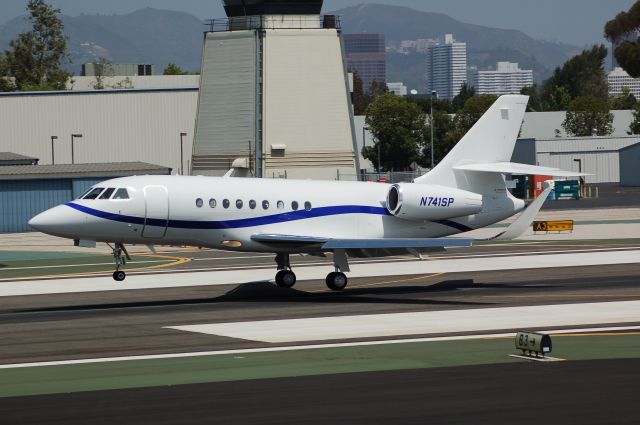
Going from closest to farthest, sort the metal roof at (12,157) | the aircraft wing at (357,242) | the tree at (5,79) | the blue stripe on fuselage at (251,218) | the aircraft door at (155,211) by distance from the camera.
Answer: the blue stripe on fuselage at (251,218)
the aircraft door at (155,211)
the aircraft wing at (357,242)
the metal roof at (12,157)
the tree at (5,79)

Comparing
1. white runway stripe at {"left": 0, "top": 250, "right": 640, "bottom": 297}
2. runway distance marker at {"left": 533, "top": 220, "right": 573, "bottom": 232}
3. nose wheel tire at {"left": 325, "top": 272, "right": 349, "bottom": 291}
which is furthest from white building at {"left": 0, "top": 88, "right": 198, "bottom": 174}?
nose wheel tire at {"left": 325, "top": 272, "right": 349, "bottom": 291}

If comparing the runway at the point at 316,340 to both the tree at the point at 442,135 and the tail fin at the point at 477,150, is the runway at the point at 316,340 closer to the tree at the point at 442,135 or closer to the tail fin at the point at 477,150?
the tail fin at the point at 477,150

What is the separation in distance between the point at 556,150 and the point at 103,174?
6348 centimetres

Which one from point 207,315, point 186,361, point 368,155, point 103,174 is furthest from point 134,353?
point 368,155

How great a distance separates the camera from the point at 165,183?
111 ft

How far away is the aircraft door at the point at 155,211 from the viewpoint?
1309 inches

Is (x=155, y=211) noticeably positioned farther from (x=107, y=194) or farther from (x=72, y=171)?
(x=72, y=171)

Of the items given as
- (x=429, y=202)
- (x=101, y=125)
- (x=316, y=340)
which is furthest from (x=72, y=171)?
(x=316, y=340)

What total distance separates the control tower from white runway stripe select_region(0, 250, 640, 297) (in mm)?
27835

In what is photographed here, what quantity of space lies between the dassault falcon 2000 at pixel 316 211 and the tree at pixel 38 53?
113 metres

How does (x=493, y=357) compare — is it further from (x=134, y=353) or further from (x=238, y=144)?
(x=238, y=144)

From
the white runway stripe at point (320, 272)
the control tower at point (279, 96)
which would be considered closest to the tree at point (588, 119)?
the control tower at point (279, 96)

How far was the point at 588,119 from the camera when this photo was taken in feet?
505

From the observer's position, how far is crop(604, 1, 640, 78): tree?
122250 millimetres
